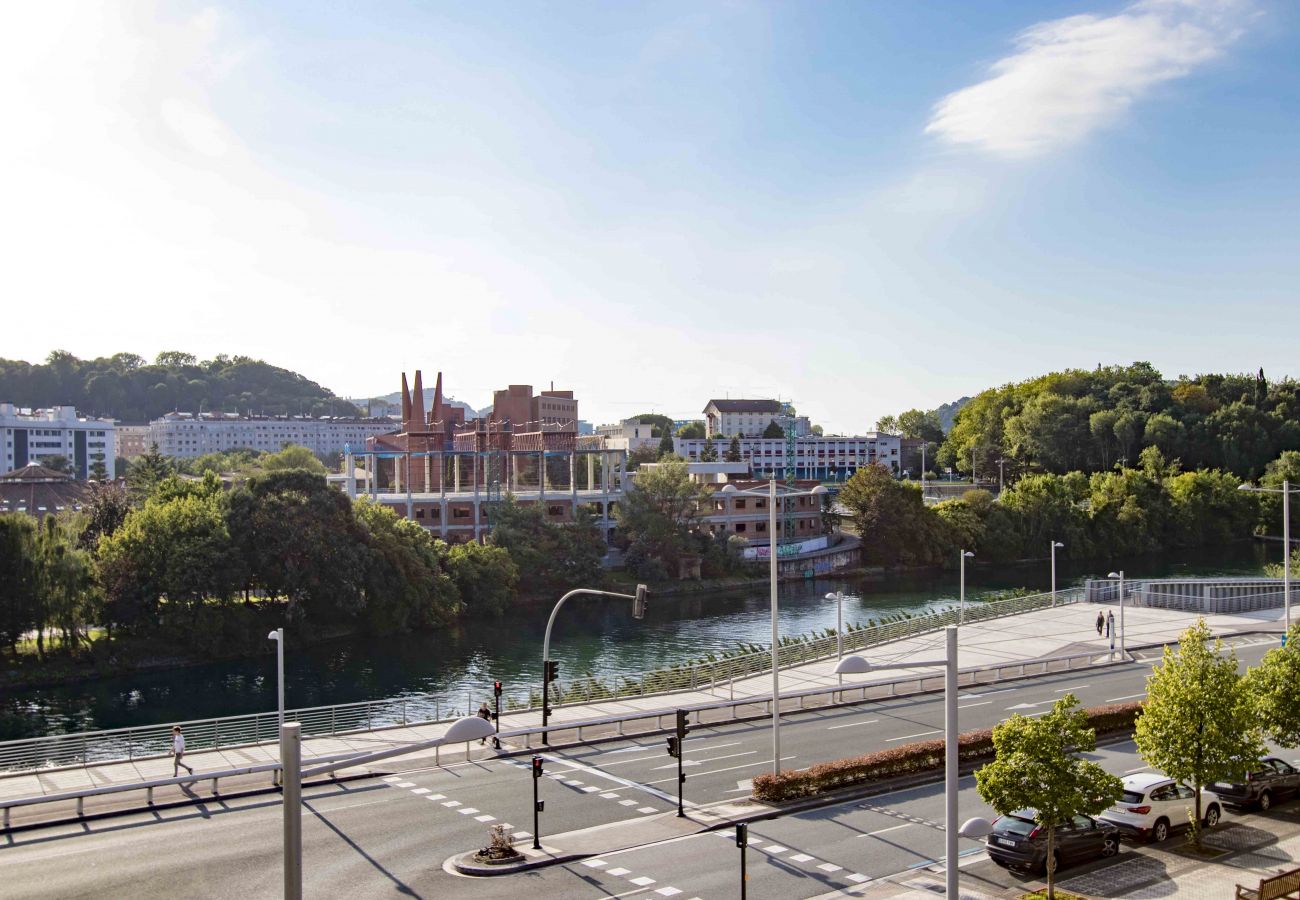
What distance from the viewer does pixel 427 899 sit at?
20172 mm

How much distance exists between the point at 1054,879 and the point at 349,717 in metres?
33.9

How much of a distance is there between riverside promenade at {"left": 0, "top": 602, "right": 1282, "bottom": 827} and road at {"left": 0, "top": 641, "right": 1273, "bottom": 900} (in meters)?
1.37

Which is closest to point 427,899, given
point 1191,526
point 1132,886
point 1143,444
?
point 1132,886

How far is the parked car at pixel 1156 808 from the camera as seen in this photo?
23422 millimetres

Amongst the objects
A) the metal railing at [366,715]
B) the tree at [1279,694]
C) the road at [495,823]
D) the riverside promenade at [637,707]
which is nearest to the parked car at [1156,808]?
the tree at [1279,694]

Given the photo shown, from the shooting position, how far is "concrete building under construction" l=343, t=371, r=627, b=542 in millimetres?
96250

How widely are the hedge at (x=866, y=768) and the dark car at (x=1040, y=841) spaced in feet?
10.6

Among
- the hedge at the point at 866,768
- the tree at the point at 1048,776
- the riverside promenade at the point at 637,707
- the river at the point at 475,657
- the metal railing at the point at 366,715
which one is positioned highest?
the tree at the point at 1048,776

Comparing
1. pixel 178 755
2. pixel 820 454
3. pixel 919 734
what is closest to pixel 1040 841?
pixel 919 734

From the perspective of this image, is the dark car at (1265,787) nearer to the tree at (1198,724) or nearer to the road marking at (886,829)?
→ the tree at (1198,724)

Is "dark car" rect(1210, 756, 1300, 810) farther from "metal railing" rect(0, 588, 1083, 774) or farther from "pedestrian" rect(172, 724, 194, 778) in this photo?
"pedestrian" rect(172, 724, 194, 778)

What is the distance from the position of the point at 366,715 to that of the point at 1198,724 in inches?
1338

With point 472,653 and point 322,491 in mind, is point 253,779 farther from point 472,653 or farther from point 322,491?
point 322,491

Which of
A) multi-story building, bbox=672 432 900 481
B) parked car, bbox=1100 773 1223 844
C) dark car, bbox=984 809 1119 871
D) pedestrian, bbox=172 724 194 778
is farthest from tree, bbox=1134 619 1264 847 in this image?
multi-story building, bbox=672 432 900 481
